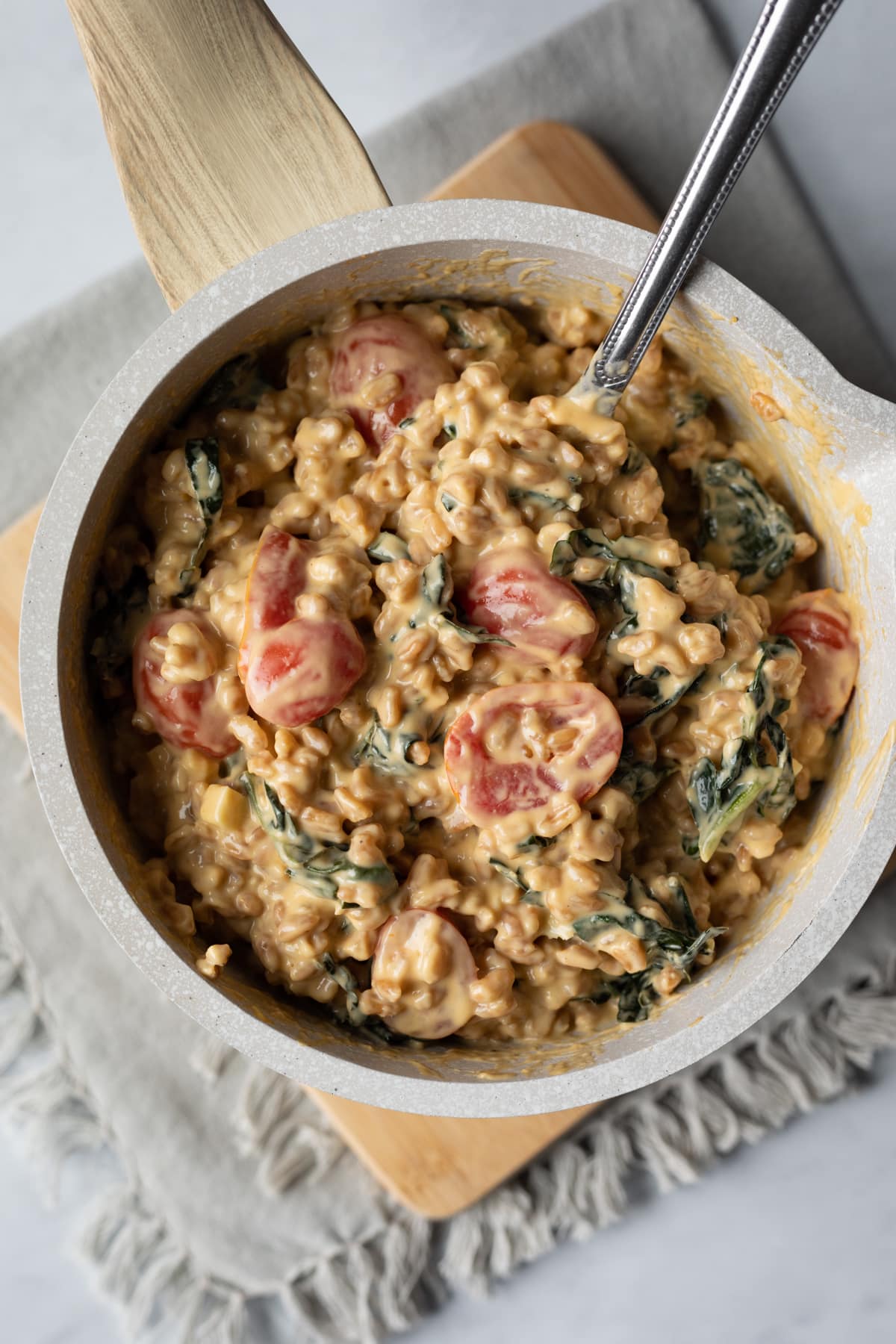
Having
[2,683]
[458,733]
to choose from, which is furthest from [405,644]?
[2,683]

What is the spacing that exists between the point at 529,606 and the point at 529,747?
0.18 meters

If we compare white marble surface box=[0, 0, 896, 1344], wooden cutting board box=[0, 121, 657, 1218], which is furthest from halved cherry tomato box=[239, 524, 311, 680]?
white marble surface box=[0, 0, 896, 1344]

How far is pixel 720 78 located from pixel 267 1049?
2106 millimetres

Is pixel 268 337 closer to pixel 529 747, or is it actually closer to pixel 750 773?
pixel 529 747

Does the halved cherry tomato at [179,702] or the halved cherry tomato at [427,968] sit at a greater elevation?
the halved cherry tomato at [179,702]

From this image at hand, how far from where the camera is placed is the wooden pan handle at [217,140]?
1.67 metres

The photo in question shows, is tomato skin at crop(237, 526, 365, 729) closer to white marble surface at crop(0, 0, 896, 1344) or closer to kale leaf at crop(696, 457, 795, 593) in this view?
kale leaf at crop(696, 457, 795, 593)

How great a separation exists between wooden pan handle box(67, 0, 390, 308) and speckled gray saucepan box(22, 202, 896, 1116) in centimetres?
17

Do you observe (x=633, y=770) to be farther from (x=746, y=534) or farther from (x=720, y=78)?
(x=720, y=78)

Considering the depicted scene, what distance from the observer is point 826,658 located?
5.61 ft

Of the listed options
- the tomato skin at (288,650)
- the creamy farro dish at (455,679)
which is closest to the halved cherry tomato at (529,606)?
the creamy farro dish at (455,679)

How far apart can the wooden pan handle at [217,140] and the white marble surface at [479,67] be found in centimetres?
83

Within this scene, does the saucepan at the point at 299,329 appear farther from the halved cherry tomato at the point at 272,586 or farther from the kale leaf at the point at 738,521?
the halved cherry tomato at the point at 272,586

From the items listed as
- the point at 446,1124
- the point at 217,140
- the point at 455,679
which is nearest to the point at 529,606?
the point at 455,679
